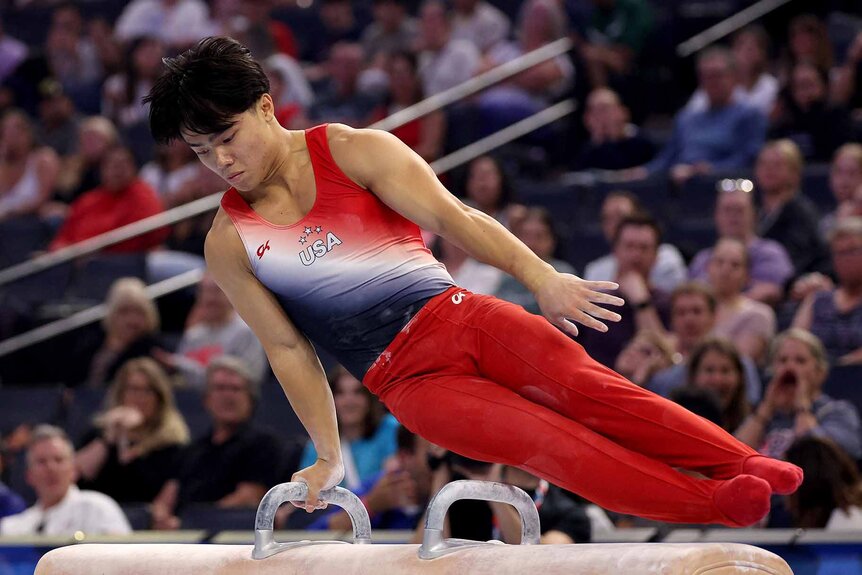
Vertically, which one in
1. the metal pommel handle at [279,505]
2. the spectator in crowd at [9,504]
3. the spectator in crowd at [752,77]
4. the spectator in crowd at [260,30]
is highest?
the spectator in crowd at [260,30]

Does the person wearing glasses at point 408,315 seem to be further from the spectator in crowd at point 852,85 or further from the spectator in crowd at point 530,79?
the spectator in crowd at point 530,79

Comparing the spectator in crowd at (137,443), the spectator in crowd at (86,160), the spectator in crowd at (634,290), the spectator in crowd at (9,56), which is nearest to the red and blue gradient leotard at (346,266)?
the spectator in crowd at (634,290)

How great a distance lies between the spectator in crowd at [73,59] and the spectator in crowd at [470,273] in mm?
4881

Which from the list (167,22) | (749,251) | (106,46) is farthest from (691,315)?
(106,46)

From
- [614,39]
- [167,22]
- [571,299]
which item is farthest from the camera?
[167,22]

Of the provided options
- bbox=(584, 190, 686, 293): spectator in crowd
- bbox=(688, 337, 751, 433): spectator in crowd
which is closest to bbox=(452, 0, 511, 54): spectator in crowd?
bbox=(584, 190, 686, 293): spectator in crowd

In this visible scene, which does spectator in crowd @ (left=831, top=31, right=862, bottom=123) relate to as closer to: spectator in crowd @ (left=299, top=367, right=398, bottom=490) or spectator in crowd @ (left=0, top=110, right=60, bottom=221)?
spectator in crowd @ (left=299, top=367, right=398, bottom=490)

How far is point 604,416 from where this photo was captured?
3.09 meters

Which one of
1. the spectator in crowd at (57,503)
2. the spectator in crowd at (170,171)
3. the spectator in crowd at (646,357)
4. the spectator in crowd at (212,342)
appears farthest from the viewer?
the spectator in crowd at (170,171)

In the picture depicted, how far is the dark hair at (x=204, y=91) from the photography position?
3.22m

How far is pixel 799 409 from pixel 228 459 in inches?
104

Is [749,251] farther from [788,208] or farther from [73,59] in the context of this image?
[73,59]

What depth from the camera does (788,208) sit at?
7.45m

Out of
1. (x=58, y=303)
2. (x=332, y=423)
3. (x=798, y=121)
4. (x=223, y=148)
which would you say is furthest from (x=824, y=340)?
(x=58, y=303)
